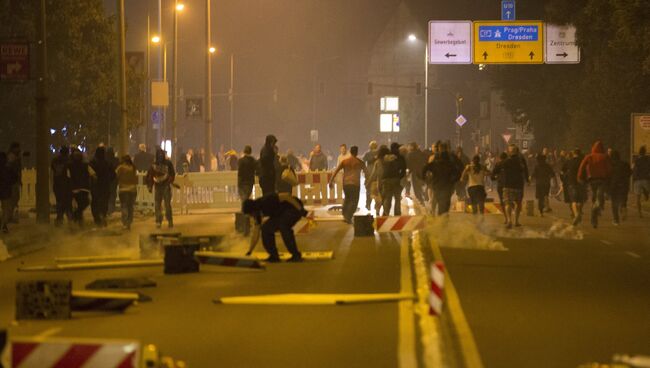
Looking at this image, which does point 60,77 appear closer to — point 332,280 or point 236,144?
point 332,280

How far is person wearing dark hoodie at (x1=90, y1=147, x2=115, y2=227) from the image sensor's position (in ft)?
93.7

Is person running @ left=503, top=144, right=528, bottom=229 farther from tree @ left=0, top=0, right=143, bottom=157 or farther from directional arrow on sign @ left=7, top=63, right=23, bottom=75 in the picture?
tree @ left=0, top=0, right=143, bottom=157

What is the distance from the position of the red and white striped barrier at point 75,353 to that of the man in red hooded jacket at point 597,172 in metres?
23.4

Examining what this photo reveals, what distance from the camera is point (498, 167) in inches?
1111

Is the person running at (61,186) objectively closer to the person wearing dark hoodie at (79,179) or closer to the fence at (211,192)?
the person wearing dark hoodie at (79,179)

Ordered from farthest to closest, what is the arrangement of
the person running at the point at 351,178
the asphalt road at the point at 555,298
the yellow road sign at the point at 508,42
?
the yellow road sign at the point at 508,42
the person running at the point at 351,178
the asphalt road at the point at 555,298

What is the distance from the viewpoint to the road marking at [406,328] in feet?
32.3

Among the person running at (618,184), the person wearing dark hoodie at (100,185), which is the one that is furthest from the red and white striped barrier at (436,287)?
the person running at (618,184)

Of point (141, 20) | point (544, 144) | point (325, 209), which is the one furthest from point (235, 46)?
point (325, 209)

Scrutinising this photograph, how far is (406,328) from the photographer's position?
38.0 ft

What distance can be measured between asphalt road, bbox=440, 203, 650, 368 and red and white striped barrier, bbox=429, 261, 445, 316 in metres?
0.46

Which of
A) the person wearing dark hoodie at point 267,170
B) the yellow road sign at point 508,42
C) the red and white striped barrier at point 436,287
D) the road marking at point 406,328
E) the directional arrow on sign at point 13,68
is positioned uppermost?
the yellow road sign at point 508,42

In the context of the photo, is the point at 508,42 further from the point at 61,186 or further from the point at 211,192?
the point at 61,186

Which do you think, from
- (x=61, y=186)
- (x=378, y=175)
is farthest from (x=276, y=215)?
(x=61, y=186)
